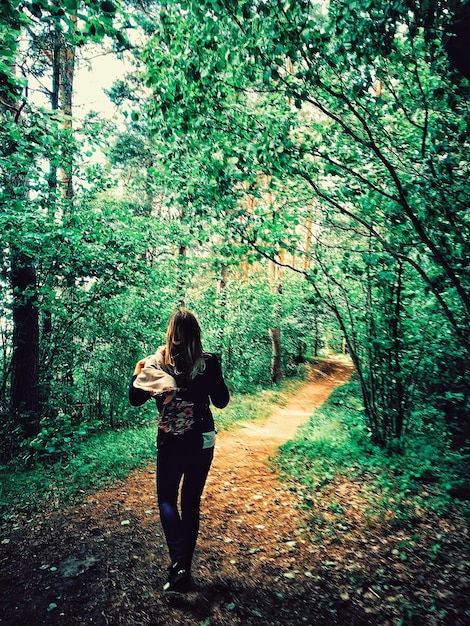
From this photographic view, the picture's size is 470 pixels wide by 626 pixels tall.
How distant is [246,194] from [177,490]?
466 centimetres

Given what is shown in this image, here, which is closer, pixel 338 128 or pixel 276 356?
pixel 338 128

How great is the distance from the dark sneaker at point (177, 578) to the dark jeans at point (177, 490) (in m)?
0.05

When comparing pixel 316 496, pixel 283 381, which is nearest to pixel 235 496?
pixel 316 496

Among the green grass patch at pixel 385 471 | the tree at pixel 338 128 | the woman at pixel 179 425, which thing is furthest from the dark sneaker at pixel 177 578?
the tree at pixel 338 128

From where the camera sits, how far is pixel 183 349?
3.15m

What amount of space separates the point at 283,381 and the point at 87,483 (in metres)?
14.0

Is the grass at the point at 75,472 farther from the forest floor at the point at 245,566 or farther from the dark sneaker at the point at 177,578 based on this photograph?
the dark sneaker at the point at 177,578

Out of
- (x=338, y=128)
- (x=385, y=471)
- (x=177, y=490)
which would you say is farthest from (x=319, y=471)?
(x=338, y=128)

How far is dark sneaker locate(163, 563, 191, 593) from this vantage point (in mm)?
3229

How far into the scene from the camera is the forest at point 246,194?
12.8ft

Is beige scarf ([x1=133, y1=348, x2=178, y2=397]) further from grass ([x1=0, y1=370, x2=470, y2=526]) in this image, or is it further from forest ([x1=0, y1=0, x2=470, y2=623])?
grass ([x1=0, y1=370, x2=470, y2=526])

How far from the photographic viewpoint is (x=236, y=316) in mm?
15500

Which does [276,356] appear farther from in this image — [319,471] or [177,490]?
[177,490]

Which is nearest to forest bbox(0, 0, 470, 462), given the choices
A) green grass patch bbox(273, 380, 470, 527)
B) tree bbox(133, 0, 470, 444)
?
tree bbox(133, 0, 470, 444)
